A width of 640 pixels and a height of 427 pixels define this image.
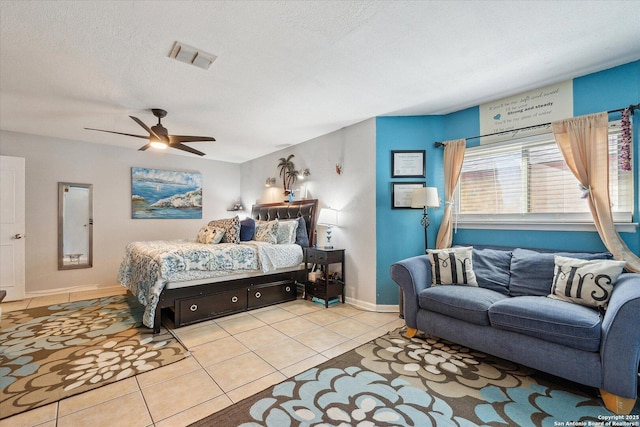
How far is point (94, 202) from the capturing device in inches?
195

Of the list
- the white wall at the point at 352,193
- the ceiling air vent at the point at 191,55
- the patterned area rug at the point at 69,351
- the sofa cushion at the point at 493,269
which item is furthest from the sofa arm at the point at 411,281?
the ceiling air vent at the point at 191,55

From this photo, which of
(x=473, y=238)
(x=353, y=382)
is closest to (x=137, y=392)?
(x=353, y=382)

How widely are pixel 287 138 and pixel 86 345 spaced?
370cm

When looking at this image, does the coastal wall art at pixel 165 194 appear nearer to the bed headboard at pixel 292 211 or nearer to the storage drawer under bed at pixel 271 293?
the bed headboard at pixel 292 211

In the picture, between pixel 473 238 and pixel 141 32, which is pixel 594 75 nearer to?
pixel 473 238

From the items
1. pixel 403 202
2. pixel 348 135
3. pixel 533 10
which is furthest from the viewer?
pixel 348 135

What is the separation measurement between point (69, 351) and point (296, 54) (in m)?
3.34

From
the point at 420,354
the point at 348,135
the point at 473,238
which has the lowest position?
the point at 420,354

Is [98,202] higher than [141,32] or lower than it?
lower

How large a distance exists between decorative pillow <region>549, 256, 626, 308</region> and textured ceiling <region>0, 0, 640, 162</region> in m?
1.74

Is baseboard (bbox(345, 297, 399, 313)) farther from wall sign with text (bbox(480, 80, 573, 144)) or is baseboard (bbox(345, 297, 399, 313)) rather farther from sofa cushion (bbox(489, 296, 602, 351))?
wall sign with text (bbox(480, 80, 573, 144))

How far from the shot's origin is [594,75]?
8.69 ft

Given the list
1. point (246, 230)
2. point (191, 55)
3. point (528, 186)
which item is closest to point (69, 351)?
point (246, 230)

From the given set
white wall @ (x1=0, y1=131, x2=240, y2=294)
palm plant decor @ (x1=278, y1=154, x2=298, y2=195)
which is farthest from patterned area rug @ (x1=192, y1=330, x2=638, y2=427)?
white wall @ (x1=0, y1=131, x2=240, y2=294)
